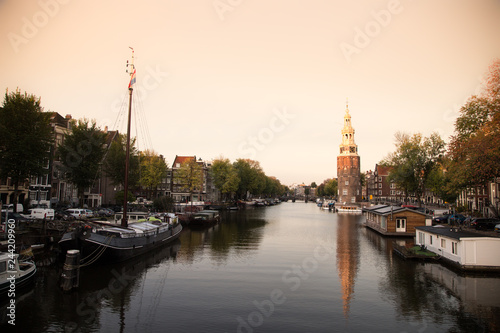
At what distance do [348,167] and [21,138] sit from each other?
377ft

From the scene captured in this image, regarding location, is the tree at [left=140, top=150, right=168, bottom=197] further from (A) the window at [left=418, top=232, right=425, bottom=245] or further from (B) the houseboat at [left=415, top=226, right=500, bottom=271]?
(B) the houseboat at [left=415, top=226, right=500, bottom=271]

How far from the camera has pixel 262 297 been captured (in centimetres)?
2161

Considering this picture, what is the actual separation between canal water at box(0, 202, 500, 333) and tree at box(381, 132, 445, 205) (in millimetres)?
44498

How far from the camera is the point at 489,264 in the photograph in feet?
88.5

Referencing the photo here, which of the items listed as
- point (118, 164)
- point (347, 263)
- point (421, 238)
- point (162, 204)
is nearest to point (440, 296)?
point (347, 263)

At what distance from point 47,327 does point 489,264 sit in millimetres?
30917

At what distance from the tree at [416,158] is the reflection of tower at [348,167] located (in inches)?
2179

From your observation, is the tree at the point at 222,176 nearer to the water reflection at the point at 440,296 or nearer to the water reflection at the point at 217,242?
the water reflection at the point at 217,242

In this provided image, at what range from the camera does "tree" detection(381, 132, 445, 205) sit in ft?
238

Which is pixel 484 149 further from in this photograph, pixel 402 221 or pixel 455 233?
pixel 402 221

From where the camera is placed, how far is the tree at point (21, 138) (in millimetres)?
38875

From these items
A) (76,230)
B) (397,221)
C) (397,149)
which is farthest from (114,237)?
(397,149)

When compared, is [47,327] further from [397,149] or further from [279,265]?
[397,149]

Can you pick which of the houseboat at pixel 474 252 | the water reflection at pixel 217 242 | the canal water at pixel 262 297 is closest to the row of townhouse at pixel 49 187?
the water reflection at pixel 217 242
